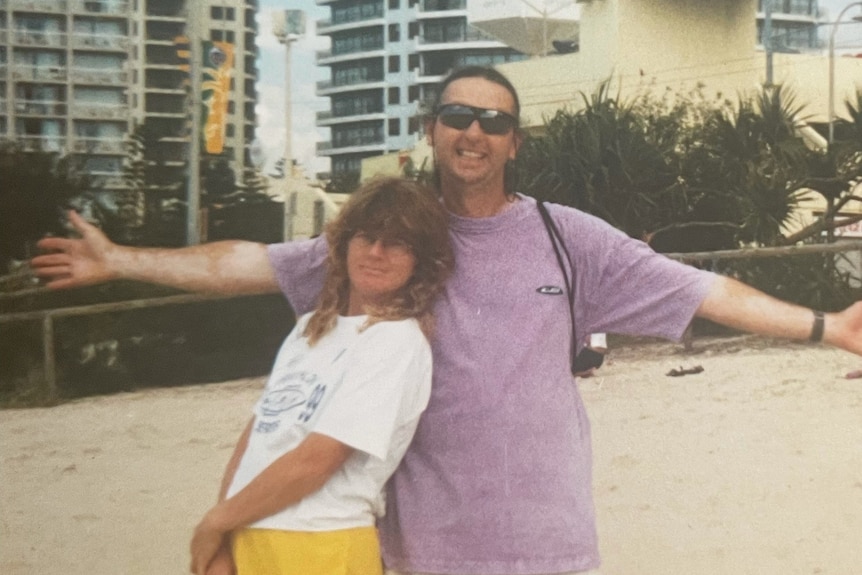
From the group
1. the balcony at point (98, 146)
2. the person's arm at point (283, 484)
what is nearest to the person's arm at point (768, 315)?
the person's arm at point (283, 484)

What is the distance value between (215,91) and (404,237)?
37.3 inches

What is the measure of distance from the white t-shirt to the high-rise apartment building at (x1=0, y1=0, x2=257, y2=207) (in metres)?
1.01

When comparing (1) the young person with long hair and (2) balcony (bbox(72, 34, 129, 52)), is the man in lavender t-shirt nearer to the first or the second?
(1) the young person with long hair

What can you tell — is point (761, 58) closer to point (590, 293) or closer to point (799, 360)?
point (799, 360)

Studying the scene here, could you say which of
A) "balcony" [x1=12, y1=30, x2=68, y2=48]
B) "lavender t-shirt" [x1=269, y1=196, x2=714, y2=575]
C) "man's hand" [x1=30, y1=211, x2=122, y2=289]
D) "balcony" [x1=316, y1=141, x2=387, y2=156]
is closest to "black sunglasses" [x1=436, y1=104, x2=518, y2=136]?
"lavender t-shirt" [x1=269, y1=196, x2=714, y2=575]

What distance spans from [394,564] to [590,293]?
1.36 feet

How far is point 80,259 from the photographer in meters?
1.42

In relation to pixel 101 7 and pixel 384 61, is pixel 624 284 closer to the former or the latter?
pixel 384 61

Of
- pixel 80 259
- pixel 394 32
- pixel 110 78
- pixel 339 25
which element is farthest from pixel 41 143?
pixel 80 259

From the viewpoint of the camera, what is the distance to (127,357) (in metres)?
2.32

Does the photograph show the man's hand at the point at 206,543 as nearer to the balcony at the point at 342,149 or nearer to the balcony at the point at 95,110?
the balcony at the point at 342,149

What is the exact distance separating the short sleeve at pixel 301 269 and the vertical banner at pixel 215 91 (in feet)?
2.43

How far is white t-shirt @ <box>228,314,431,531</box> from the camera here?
121 cm

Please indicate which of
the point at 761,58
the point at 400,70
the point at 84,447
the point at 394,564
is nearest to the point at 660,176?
the point at 761,58
